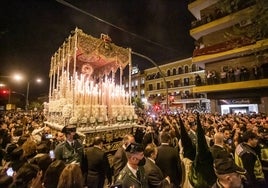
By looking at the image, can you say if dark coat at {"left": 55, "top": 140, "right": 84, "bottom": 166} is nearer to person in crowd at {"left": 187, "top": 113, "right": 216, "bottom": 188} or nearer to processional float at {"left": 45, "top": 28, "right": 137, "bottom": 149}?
processional float at {"left": 45, "top": 28, "right": 137, "bottom": 149}

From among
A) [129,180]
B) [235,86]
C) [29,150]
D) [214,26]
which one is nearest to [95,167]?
[29,150]

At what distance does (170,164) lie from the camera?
407 cm

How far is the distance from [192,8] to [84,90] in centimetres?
2124

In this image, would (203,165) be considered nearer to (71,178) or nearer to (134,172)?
(134,172)

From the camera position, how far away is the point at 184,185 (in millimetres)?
4703

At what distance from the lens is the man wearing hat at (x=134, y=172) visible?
2.55 metres

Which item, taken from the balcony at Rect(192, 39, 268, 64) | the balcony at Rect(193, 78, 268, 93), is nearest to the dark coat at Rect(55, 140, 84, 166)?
the balcony at Rect(193, 78, 268, 93)

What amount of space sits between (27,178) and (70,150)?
1.80m

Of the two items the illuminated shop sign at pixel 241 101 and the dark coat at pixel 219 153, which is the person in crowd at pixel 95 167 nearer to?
the dark coat at pixel 219 153

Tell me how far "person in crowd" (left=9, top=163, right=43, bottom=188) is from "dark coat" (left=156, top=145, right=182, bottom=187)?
2519mm

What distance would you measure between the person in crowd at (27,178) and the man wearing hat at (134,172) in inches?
44.5

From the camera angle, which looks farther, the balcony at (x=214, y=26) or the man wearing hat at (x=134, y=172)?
the balcony at (x=214, y=26)

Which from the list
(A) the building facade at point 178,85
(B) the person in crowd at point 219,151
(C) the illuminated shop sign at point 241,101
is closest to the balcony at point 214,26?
(C) the illuminated shop sign at point 241,101

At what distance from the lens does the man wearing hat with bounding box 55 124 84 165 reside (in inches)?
161
